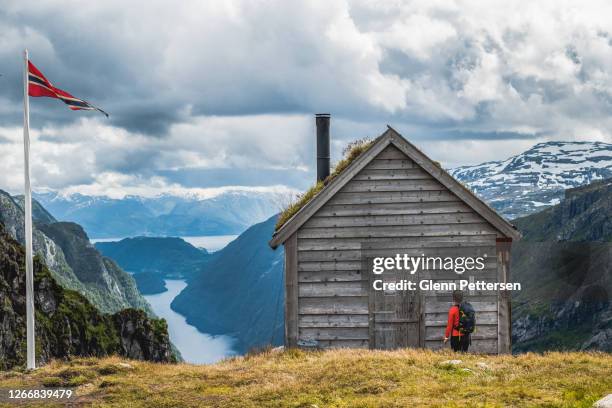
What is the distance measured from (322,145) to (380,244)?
6295mm

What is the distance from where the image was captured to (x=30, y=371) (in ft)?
62.2

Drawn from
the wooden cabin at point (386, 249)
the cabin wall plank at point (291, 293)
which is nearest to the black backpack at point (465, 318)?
the wooden cabin at point (386, 249)

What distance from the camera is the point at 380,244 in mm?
22359

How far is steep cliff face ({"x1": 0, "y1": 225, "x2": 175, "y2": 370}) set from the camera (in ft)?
278

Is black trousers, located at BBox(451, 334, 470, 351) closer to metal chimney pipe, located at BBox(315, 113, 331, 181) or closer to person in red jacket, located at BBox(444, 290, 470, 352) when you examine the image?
person in red jacket, located at BBox(444, 290, 470, 352)

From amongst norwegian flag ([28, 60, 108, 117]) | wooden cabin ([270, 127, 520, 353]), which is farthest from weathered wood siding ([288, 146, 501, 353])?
norwegian flag ([28, 60, 108, 117])

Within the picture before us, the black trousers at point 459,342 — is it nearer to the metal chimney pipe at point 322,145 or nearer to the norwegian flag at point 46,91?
the metal chimney pipe at point 322,145

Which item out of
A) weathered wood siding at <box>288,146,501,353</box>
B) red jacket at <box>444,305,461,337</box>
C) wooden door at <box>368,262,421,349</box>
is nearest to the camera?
red jacket at <box>444,305,461,337</box>

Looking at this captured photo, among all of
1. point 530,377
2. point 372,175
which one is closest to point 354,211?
point 372,175

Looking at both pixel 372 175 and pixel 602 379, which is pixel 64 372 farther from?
pixel 602 379

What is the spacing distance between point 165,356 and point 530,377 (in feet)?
254

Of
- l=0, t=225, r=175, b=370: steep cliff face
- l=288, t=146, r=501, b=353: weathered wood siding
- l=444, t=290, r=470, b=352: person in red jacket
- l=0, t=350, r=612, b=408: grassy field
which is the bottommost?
l=0, t=225, r=175, b=370: steep cliff face

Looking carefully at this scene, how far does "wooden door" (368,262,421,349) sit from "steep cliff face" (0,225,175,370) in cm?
5816

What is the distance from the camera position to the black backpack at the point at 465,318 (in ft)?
65.0
